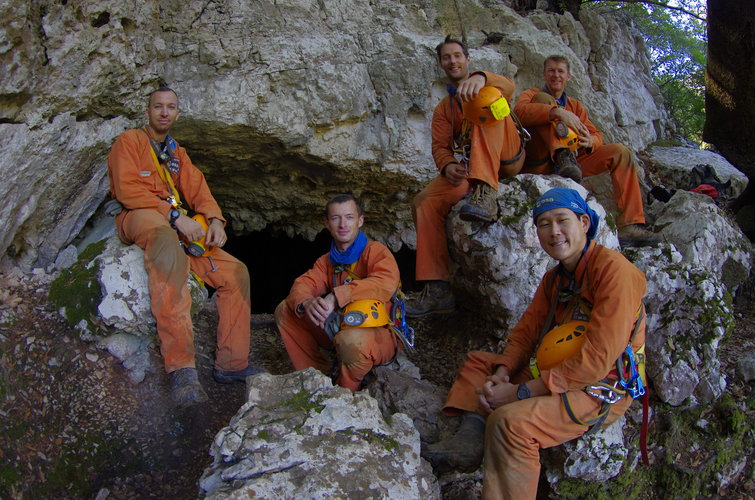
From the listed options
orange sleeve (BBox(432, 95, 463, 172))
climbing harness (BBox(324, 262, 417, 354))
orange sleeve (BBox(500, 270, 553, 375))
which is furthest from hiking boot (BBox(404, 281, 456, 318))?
orange sleeve (BBox(500, 270, 553, 375))

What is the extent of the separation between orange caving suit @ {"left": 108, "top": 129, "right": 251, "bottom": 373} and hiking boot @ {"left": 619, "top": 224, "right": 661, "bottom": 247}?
3201 millimetres

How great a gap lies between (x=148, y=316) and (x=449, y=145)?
2754mm

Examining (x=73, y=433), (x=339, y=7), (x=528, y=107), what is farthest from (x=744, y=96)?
(x=73, y=433)

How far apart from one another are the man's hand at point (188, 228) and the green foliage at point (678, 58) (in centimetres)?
890

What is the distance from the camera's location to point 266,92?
18.9ft

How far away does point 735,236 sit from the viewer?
5906 millimetres

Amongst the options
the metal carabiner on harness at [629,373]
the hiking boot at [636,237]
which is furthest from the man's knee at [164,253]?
the hiking boot at [636,237]

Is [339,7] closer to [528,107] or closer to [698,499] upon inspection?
[528,107]

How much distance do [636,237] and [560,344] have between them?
2276 mm

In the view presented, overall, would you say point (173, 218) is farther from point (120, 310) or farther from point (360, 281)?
point (360, 281)

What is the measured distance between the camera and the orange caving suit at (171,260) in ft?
13.2

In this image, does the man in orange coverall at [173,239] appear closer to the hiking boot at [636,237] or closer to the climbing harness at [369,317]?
the climbing harness at [369,317]

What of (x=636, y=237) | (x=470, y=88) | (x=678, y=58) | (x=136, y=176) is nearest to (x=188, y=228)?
(x=136, y=176)

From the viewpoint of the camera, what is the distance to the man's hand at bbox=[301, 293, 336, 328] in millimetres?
3971
